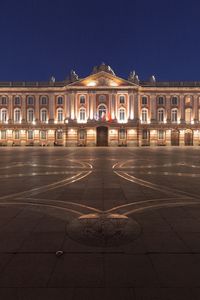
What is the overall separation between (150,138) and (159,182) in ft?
183

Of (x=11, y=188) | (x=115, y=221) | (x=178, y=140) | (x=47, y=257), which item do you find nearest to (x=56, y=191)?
(x=11, y=188)

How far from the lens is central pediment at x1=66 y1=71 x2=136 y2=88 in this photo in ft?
213

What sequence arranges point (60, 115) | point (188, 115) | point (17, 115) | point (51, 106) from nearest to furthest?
point (51, 106) → point (60, 115) → point (188, 115) → point (17, 115)

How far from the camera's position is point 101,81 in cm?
6531

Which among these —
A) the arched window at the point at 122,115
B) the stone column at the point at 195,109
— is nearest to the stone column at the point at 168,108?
the stone column at the point at 195,109

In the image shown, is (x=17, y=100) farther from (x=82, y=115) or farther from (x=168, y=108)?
(x=168, y=108)

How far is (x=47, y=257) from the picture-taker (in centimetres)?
455

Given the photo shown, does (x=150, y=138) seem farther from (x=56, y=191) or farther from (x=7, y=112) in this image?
(x=56, y=191)

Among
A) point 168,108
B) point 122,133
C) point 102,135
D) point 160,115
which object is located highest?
point 168,108

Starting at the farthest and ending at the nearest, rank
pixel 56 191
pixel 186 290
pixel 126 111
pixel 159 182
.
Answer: pixel 126 111, pixel 159 182, pixel 56 191, pixel 186 290

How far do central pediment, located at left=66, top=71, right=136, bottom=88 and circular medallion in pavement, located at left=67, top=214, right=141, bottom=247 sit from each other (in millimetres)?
60748

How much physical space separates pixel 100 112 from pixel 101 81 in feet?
23.9

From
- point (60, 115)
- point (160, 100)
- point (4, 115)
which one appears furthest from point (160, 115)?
point (4, 115)

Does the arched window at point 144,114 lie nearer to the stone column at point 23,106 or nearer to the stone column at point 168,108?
the stone column at point 168,108
